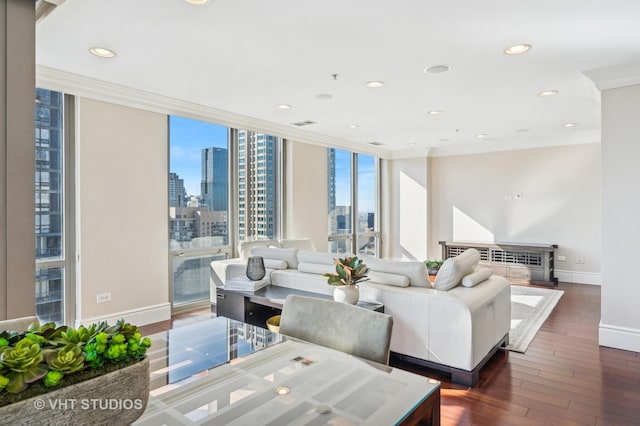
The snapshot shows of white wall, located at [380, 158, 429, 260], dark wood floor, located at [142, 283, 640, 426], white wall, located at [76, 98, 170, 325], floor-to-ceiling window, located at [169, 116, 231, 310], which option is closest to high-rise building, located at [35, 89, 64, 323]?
white wall, located at [76, 98, 170, 325]

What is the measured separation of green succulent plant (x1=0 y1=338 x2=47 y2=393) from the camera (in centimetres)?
79

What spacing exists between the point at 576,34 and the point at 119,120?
430 centimetres

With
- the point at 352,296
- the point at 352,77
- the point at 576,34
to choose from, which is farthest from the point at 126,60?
the point at 576,34

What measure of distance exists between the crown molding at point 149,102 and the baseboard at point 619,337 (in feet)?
15.3

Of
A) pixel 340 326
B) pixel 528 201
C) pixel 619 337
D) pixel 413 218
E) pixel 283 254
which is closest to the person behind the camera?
pixel 340 326

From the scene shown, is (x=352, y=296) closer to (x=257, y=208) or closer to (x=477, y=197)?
(x=257, y=208)

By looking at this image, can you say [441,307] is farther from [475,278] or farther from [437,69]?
[437,69]

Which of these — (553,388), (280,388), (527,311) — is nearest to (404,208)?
(527,311)

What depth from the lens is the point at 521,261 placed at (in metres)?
6.95

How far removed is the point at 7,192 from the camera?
212cm

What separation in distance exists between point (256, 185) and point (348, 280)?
3.26 metres

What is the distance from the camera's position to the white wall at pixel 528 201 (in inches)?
263

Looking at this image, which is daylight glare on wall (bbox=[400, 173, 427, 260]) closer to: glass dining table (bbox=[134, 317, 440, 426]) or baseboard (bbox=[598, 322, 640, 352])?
baseboard (bbox=[598, 322, 640, 352])

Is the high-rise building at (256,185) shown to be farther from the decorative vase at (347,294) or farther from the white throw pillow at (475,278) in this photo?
the white throw pillow at (475,278)
